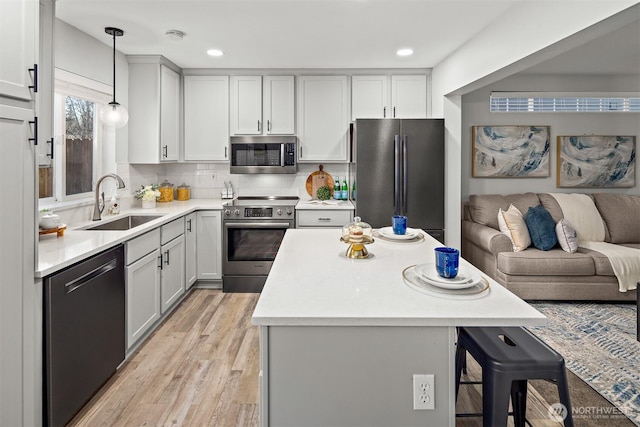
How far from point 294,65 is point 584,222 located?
3546 mm

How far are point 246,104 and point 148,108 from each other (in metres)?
1.02

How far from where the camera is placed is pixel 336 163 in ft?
15.5

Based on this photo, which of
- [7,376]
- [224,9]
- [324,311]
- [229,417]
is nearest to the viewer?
[324,311]

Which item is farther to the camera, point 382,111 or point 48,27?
point 382,111

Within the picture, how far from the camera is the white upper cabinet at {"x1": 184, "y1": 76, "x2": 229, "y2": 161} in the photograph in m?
4.48

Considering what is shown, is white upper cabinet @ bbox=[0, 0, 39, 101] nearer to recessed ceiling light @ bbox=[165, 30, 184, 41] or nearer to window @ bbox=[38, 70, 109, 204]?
window @ bbox=[38, 70, 109, 204]

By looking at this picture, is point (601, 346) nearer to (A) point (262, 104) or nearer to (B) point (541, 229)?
(B) point (541, 229)

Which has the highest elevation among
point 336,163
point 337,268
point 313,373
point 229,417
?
point 336,163

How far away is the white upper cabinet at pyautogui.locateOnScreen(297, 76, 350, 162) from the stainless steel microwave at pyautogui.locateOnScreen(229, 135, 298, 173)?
0.14 meters

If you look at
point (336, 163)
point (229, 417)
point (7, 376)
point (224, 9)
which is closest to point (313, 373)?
point (229, 417)

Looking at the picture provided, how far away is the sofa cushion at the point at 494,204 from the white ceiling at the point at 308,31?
1441 mm

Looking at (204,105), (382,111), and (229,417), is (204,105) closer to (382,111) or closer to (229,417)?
(382,111)
